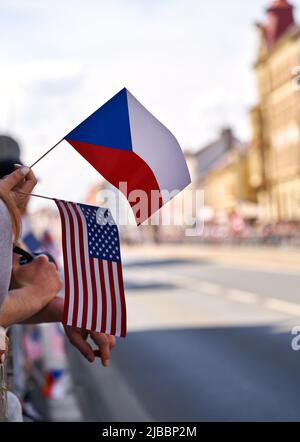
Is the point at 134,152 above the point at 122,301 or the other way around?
above

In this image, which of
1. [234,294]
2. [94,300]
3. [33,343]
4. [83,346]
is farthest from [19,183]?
[234,294]

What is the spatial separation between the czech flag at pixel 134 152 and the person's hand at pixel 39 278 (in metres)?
0.27

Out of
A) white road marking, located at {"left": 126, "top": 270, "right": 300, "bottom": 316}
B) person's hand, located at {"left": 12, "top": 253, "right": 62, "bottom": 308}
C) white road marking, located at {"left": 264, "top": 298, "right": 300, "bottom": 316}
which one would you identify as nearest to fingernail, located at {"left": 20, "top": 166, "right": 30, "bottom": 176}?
person's hand, located at {"left": 12, "top": 253, "right": 62, "bottom": 308}

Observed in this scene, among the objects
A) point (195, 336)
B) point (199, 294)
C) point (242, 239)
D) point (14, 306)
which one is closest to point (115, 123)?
point (14, 306)

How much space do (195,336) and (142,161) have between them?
1323cm

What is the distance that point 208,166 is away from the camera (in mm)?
135000

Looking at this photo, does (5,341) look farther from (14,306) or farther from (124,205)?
(124,205)

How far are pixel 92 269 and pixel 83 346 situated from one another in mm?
220

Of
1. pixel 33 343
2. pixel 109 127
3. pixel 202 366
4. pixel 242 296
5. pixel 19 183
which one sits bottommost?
pixel 202 366

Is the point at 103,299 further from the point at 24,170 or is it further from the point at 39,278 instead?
the point at 24,170

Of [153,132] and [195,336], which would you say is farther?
[195,336]

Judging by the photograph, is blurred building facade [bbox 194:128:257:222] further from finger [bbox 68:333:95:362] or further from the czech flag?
the czech flag

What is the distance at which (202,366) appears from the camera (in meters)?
12.2
